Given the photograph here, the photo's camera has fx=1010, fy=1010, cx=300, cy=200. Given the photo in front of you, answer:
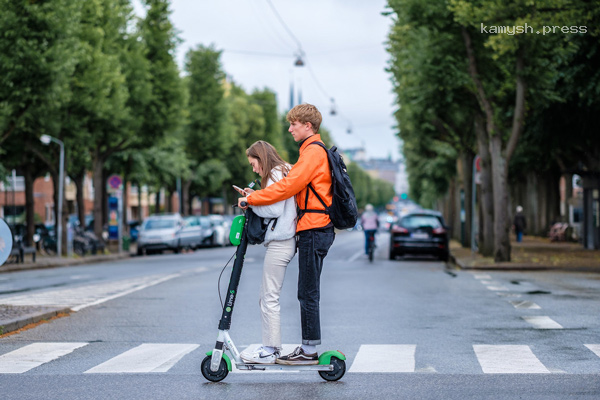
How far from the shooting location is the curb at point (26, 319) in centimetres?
1051

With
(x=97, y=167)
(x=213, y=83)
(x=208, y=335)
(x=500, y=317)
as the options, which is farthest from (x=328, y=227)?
(x=213, y=83)

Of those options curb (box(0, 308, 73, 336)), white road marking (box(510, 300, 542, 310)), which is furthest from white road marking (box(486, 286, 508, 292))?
curb (box(0, 308, 73, 336))

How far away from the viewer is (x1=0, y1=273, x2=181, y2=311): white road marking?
14.4m

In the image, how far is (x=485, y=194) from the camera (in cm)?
2942

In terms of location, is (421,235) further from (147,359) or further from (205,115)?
(205,115)

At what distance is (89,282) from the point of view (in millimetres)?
20438

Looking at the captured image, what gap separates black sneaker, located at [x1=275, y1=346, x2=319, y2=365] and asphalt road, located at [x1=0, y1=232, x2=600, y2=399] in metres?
0.18

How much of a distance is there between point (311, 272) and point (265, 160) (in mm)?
840

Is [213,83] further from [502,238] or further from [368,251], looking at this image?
[502,238]

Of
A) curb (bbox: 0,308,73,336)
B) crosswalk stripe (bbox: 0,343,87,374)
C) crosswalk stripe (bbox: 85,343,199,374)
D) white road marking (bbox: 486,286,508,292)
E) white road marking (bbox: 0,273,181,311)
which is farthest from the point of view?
white road marking (bbox: 486,286,508,292)

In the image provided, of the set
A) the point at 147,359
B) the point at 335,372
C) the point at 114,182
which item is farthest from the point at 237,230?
the point at 114,182

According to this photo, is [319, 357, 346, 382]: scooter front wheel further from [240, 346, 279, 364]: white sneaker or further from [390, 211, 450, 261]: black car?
[390, 211, 450, 261]: black car

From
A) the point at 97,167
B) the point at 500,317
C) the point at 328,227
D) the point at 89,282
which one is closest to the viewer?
the point at 328,227

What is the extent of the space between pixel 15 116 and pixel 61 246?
9128 millimetres
